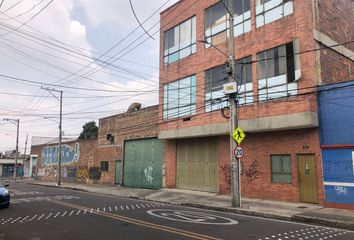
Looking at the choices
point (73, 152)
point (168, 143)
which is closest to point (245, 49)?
point (168, 143)

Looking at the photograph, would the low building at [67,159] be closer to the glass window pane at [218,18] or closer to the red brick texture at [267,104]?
the red brick texture at [267,104]

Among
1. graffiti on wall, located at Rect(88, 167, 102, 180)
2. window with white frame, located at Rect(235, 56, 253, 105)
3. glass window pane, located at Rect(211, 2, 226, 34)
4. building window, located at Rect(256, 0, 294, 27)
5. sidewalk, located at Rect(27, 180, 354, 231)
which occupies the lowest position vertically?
sidewalk, located at Rect(27, 180, 354, 231)

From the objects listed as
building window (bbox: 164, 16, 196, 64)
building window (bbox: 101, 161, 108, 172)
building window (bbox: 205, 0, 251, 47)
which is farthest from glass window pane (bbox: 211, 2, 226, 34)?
building window (bbox: 101, 161, 108, 172)

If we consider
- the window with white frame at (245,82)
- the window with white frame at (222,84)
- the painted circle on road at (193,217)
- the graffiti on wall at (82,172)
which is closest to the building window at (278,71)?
the window with white frame at (245,82)

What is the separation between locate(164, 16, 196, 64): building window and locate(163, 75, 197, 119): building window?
1907 mm

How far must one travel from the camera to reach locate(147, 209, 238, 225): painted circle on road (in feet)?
39.0

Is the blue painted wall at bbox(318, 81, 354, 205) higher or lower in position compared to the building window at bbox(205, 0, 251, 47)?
lower

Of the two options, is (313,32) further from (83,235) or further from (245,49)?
(83,235)

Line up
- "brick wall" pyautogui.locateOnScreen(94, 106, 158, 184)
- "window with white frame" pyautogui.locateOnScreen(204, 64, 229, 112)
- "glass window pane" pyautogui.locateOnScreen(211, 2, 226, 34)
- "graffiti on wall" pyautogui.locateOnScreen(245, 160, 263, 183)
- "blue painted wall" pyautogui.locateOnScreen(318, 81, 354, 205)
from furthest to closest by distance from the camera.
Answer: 1. "brick wall" pyautogui.locateOnScreen(94, 106, 158, 184)
2. "glass window pane" pyautogui.locateOnScreen(211, 2, 226, 34)
3. "window with white frame" pyautogui.locateOnScreen(204, 64, 229, 112)
4. "graffiti on wall" pyautogui.locateOnScreen(245, 160, 263, 183)
5. "blue painted wall" pyautogui.locateOnScreen(318, 81, 354, 205)

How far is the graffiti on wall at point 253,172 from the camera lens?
18800mm

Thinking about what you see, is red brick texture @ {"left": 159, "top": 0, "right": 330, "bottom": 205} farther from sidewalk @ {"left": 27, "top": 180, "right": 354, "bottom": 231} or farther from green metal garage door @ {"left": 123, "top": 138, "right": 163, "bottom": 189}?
green metal garage door @ {"left": 123, "top": 138, "right": 163, "bottom": 189}

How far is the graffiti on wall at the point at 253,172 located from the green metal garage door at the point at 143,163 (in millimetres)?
8779

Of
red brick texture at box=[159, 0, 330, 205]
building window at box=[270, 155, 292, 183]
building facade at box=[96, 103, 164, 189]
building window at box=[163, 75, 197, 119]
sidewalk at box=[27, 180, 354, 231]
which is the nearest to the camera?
sidewalk at box=[27, 180, 354, 231]

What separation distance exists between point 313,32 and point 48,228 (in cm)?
1449
